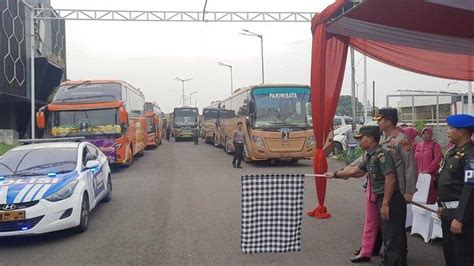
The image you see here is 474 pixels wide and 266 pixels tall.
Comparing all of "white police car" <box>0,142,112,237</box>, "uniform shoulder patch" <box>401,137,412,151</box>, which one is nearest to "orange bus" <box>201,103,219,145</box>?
"white police car" <box>0,142,112,237</box>

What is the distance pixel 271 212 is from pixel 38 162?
5.31m

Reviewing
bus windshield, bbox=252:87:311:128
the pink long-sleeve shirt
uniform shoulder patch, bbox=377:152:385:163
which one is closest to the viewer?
uniform shoulder patch, bbox=377:152:385:163

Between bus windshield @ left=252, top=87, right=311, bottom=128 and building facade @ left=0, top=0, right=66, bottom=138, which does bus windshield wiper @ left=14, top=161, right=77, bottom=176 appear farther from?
building facade @ left=0, top=0, right=66, bottom=138

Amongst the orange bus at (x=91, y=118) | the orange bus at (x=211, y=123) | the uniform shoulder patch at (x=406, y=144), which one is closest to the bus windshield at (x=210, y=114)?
the orange bus at (x=211, y=123)

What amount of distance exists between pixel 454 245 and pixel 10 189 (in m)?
6.10

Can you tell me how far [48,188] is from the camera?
7.46m

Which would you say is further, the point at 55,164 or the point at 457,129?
the point at 55,164

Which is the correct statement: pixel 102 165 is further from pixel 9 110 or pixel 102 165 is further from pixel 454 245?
pixel 9 110

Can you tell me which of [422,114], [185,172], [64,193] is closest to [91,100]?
[185,172]

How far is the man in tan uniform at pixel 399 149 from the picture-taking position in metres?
5.49

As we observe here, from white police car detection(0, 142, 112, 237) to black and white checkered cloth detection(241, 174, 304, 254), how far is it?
3.54 m

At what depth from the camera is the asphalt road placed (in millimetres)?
6406

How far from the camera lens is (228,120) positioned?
25062 millimetres

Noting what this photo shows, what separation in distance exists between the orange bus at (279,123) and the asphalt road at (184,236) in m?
5.35
